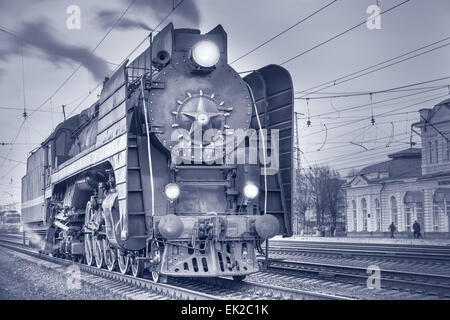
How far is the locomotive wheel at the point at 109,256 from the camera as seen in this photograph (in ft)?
32.6

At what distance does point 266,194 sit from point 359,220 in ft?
112

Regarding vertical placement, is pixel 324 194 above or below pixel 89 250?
above

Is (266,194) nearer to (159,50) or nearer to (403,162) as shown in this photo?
(159,50)

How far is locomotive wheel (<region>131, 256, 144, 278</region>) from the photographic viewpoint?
8642 mm

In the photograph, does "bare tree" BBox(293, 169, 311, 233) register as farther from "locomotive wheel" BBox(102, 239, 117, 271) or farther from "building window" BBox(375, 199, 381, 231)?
"locomotive wheel" BBox(102, 239, 117, 271)

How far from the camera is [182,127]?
329 inches

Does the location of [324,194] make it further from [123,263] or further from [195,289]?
[195,289]

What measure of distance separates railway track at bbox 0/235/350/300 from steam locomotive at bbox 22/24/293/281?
0.25 meters

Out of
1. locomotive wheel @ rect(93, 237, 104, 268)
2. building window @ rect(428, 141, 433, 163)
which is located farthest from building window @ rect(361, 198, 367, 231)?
locomotive wheel @ rect(93, 237, 104, 268)

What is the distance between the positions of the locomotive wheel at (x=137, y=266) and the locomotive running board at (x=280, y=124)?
2277mm

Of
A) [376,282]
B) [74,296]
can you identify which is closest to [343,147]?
[376,282]

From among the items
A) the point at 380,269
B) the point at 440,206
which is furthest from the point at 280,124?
the point at 440,206

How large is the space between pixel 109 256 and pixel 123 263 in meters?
0.82

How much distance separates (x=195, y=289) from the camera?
824cm
